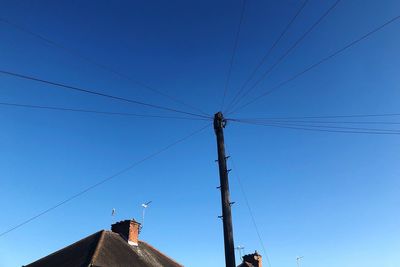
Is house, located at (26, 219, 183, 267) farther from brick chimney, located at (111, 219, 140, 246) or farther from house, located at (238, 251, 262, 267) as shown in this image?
house, located at (238, 251, 262, 267)

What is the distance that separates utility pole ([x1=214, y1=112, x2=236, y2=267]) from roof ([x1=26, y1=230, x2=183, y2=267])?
901 cm

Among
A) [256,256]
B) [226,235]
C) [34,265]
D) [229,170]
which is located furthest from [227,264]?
[256,256]

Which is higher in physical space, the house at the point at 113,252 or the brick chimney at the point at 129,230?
the brick chimney at the point at 129,230

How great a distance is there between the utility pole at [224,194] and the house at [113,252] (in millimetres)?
8986

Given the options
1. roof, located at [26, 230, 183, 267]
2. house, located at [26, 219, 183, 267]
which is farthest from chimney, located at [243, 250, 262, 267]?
roof, located at [26, 230, 183, 267]

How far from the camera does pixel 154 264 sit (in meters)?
22.6

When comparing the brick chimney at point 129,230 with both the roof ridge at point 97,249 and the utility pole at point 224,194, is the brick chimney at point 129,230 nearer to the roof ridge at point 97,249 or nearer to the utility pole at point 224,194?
the roof ridge at point 97,249

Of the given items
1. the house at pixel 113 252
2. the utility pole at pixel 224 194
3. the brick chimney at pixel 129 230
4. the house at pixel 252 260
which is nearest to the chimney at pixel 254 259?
the house at pixel 252 260

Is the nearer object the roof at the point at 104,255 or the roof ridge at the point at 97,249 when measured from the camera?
the roof ridge at the point at 97,249

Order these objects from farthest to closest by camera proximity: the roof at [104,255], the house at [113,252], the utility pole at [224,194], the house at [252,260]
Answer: the house at [252,260]
the house at [113,252]
the roof at [104,255]
the utility pole at [224,194]

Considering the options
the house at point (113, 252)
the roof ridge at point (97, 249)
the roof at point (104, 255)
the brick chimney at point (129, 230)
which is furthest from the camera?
the brick chimney at point (129, 230)

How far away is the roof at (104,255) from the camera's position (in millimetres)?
19156

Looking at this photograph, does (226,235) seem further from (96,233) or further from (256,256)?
(256,256)

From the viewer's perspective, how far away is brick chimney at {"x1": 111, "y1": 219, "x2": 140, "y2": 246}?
24.0m
